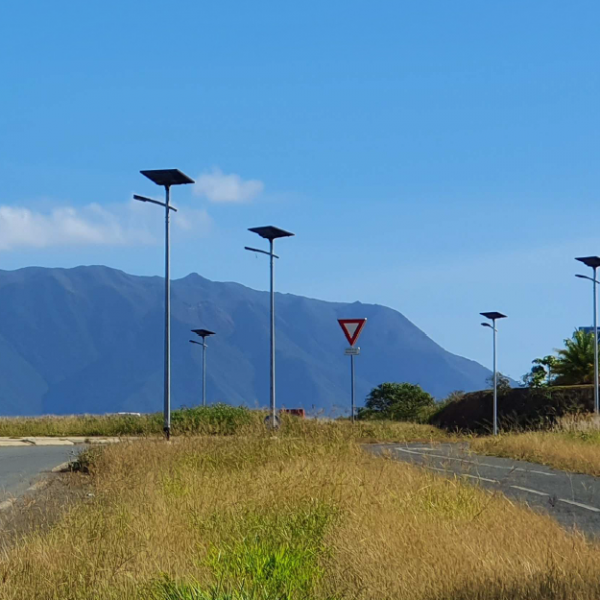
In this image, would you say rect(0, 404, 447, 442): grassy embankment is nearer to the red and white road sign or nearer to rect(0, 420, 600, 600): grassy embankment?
the red and white road sign

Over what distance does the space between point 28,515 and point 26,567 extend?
155 inches

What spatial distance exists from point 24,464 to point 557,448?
11.7m

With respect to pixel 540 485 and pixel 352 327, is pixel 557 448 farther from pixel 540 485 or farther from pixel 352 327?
pixel 540 485

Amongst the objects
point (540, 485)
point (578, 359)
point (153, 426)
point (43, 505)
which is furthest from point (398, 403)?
point (43, 505)

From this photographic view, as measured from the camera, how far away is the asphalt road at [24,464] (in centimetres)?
1644

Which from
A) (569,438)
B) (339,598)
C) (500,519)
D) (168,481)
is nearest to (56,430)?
(569,438)

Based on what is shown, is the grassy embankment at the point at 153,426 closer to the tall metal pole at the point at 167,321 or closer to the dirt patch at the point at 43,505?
the tall metal pole at the point at 167,321

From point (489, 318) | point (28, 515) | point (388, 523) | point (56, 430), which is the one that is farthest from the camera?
point (489, 318)

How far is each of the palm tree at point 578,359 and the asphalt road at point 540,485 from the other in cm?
3636

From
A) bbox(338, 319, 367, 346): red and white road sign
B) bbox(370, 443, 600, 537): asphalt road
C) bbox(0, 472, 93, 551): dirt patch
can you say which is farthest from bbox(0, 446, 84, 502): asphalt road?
bbox(338, 319, 367, 346): red and white road sign

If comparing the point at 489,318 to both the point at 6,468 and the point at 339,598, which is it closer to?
the point at 6,468

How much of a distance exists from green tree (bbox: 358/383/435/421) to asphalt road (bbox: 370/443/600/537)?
52.7m

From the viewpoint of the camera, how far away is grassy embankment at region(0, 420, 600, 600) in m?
6.12

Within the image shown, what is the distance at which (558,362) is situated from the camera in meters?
59.8
